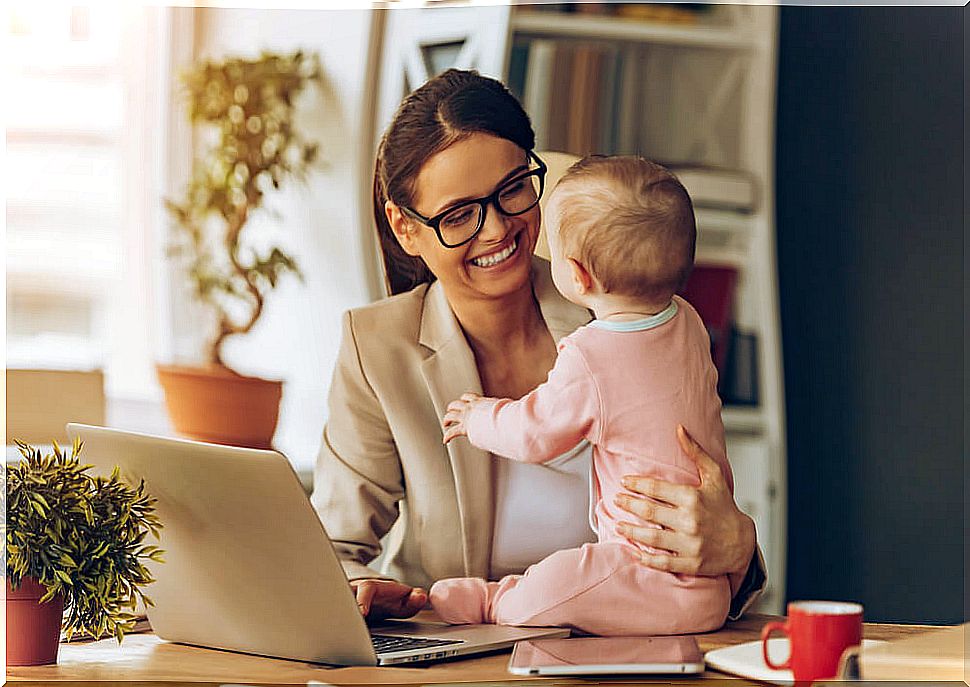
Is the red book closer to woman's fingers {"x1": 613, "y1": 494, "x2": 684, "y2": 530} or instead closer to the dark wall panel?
the dark wall panel

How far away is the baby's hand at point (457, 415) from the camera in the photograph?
1.26 meters

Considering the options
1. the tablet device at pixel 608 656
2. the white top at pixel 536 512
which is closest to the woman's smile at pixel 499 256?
the white top at pixel 536 512

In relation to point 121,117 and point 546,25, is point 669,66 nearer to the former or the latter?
point 546,25

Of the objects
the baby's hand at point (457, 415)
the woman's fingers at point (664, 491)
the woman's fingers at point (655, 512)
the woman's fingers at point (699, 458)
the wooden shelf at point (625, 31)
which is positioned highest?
the wooden shelf at point (625, 31)

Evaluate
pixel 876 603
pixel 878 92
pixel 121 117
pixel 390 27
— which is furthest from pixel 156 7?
pixel 876 603

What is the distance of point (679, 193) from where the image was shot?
1199 millimetres

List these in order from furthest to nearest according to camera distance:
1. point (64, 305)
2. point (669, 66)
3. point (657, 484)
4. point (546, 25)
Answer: point (64, 305), point (669, 66), point (546, 25), point (657, 484)

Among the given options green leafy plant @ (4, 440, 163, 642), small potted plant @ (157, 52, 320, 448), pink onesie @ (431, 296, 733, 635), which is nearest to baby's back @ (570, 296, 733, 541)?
pink onesie @ (431, 296, 733, 635)

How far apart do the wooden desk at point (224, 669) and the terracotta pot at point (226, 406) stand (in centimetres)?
92

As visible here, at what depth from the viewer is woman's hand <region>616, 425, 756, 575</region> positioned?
1.16 m

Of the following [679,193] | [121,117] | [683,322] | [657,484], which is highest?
[121,117]

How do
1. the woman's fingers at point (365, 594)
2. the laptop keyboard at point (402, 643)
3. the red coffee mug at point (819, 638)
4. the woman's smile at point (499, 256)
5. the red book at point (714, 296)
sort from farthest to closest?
the red book at point (714, 296)
the woman's smile at point (499, 256)
the woman's fingers at point (365, 594)
the laptop keyboard at point (402, 643)
the red coffee mug at point (819, 638)

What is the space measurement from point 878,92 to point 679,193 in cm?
121

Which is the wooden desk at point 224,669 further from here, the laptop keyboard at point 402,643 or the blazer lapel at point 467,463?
the blazer lapel at point 467,463
